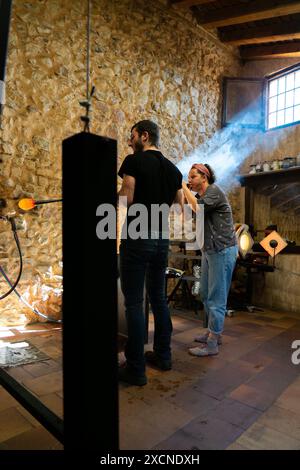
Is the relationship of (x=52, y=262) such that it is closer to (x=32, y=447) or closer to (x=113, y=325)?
(x=32, y=447)

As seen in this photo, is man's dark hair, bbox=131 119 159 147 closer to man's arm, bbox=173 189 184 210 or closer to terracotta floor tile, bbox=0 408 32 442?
man's arm, bbox=173 189 184 210

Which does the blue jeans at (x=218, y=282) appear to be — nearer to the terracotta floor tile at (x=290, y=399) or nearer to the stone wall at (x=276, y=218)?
the terracotta floor tile at (x=290, y=399)

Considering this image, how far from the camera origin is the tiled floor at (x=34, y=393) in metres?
1.40

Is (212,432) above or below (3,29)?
below

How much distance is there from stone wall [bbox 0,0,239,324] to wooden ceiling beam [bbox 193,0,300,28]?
0.23 meters

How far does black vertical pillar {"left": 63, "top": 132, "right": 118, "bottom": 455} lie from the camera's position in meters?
0.98

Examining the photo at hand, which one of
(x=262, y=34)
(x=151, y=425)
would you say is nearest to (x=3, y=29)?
(x=151, y=425)

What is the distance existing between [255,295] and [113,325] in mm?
4077

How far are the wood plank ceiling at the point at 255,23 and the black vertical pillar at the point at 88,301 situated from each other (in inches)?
186

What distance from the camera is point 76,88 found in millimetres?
3779

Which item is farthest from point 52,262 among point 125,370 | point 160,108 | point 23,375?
point 160,108

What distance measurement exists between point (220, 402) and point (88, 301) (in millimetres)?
1234

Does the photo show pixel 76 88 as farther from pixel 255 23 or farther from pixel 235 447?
pixel 235 447

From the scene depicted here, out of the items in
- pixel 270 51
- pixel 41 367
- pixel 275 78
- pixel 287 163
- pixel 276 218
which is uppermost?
pixel 270 51
